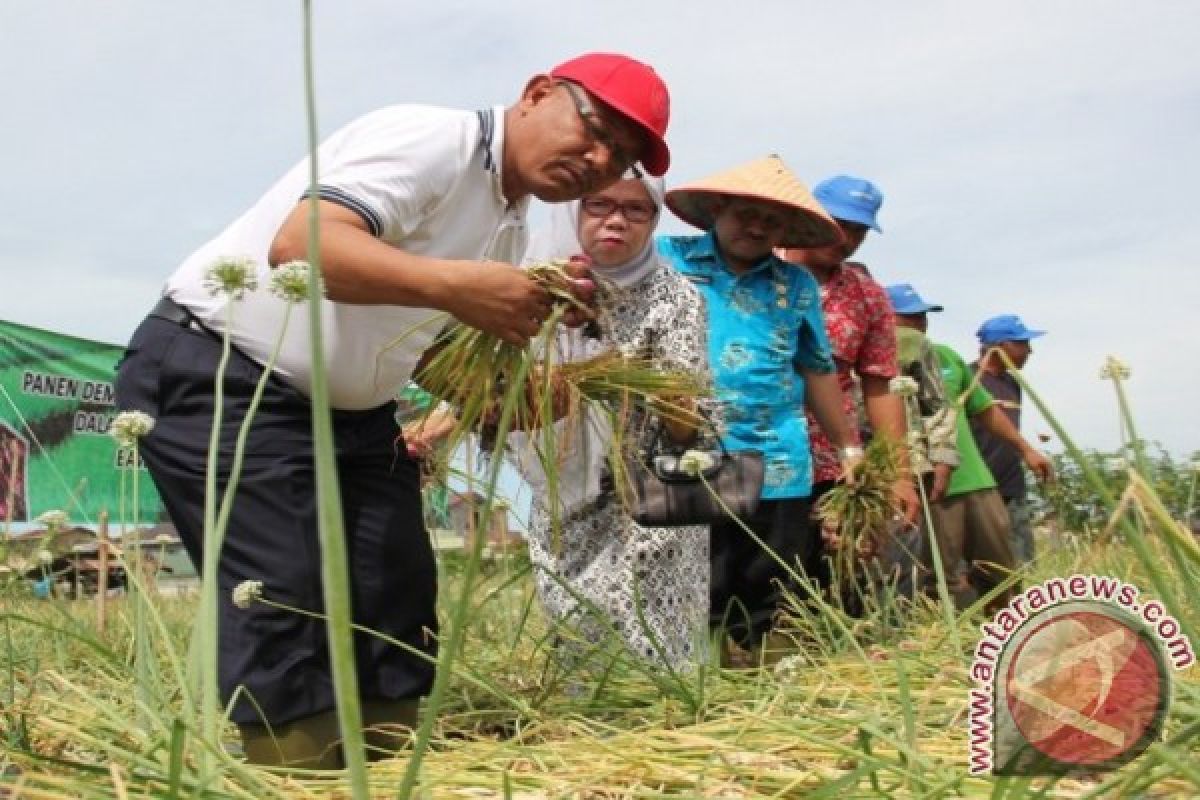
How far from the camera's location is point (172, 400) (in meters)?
2.23

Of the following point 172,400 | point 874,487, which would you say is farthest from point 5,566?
point 874,487

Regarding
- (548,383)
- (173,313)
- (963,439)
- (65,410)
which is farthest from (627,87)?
(65,410)

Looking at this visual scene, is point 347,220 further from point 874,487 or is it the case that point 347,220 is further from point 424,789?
point 874,487

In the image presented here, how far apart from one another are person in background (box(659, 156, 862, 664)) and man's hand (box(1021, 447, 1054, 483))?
260cm

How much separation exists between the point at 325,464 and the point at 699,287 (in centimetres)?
270

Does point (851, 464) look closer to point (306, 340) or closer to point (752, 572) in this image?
point (752, 572)

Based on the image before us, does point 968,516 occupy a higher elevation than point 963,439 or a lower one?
lower

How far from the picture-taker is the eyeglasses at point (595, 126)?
7.04 ft

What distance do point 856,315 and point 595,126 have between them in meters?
1.93

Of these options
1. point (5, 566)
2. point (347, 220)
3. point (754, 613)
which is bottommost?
point (754, 613)

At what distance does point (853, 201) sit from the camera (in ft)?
13.2

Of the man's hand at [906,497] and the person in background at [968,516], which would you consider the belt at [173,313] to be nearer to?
the man's hand at [906,497]

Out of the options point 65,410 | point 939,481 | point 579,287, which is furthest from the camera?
point 65,410

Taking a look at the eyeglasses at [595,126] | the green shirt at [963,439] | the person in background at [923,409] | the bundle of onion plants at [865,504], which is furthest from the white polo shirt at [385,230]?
the green shirt at [963,439]
